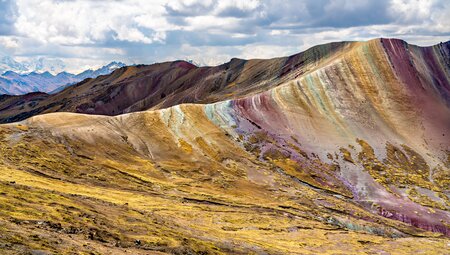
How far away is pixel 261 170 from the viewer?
112m

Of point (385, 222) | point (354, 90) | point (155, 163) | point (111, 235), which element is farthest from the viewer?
point (354, 90)

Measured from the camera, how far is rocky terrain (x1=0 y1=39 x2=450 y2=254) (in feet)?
165

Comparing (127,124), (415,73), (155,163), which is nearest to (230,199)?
(155,163)

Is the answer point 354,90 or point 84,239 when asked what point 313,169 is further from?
point 84,239

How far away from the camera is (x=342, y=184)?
112625 millimetres

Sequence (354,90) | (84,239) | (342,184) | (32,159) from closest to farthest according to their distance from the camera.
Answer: (84,239), (32,159), (342,184), (354,90)

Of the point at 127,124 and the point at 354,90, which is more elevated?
the point at 354,90

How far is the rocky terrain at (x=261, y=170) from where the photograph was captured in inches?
1984

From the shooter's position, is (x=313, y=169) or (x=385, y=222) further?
(x=313, y=169)

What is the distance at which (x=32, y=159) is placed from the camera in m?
84.4

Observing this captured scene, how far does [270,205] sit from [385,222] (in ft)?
81.1

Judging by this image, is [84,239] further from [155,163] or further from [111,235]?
[155,163]

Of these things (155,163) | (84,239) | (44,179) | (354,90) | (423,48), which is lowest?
(84,239)

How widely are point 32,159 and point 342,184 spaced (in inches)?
2813
